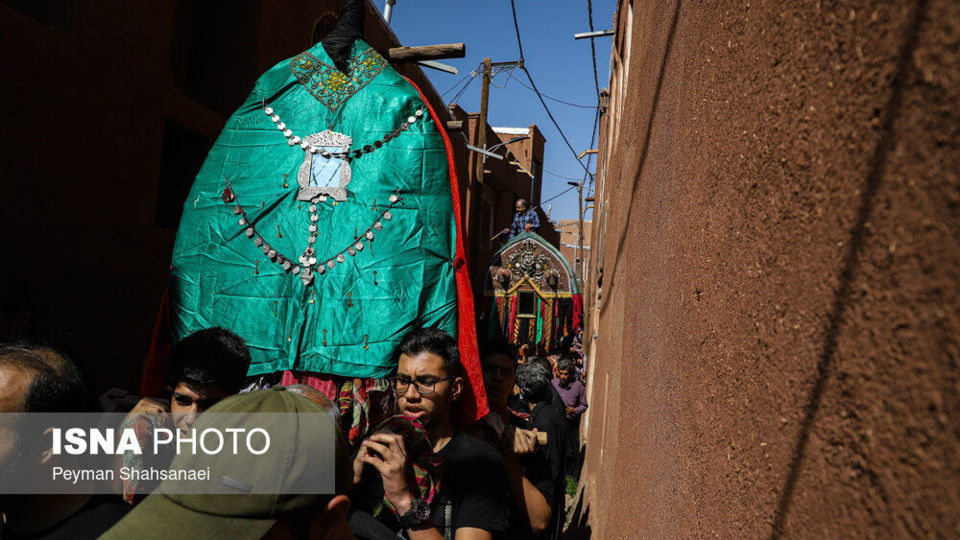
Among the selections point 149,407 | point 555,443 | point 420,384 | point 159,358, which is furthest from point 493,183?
point 149,407

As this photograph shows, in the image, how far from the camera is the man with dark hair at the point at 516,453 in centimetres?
263

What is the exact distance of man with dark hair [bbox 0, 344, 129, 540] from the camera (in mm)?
1696

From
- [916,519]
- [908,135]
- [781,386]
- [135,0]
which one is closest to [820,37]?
[908,135]

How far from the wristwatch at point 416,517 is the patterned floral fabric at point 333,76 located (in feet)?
6.51

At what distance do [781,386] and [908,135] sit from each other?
0.34m

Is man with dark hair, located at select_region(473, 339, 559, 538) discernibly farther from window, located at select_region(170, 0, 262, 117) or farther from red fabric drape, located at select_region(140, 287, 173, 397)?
window, located at select_region(170, 0, 262, 117)

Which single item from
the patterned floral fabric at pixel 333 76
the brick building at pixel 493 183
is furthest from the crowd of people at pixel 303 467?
the brick building at pixel 493 183

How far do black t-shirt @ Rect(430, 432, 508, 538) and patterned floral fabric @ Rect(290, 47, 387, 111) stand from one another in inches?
70.6

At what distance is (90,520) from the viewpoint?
1721mm

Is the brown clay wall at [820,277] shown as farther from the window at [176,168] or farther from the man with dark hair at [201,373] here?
the window at [176,168]

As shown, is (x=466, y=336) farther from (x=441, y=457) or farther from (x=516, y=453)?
(x=441, y=457)

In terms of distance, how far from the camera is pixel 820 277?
2.26 ft

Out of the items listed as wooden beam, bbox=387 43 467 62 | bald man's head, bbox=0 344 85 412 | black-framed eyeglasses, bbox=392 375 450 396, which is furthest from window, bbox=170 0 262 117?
bald man's head, bbox=0 344 85 412

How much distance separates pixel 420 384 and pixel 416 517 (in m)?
0.72
